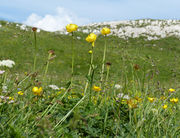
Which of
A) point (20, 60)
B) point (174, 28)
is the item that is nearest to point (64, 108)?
point (20, 60)

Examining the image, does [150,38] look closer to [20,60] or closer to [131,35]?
[131,35]

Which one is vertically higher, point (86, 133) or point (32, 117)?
point (32, 117)

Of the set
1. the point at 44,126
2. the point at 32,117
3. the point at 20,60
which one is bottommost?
the point at 20,60

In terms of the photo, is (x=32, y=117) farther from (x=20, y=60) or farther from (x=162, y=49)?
(x=162, y=49)

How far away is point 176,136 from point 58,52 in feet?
59.7

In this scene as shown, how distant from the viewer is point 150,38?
35594mm

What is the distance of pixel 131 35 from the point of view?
3588 centimetres

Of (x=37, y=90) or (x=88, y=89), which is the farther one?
(x=88, y=89)

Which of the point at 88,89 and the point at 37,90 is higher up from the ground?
the point at 37,90

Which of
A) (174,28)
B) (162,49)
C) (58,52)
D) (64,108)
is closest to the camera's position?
(64,108)

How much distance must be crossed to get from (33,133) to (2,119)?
0.34 m

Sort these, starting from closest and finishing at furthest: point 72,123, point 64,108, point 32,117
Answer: point 72,123 < point 32,117 < point 64,108

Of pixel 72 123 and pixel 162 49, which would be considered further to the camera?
pixel 162 49

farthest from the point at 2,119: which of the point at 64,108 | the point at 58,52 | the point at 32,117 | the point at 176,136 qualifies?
the point at 58,52
